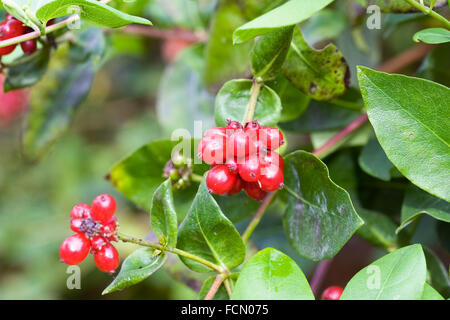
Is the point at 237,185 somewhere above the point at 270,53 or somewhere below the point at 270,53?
below

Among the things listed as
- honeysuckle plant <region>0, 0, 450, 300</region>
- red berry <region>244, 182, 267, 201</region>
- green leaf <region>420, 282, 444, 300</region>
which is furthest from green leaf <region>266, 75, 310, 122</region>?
green leaf <region>420, 282, 444, 300</region>

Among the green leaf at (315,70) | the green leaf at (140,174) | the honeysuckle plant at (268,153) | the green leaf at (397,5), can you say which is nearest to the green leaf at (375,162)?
the honeysuckle plant at (268,153)

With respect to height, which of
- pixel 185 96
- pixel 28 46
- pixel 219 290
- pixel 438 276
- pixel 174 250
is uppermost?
pixel 28 46

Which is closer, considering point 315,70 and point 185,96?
point 315,70

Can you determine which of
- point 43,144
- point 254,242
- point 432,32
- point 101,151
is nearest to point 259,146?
point 432,32

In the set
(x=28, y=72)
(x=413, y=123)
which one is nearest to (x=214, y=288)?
(x=413, y=123)

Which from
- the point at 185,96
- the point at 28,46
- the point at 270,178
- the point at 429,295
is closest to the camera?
the point at 429,295

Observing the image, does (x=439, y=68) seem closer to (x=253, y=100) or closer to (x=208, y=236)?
(x=253, y=100)

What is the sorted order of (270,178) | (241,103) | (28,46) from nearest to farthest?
(270,178) < (241,103) < (28,46)
